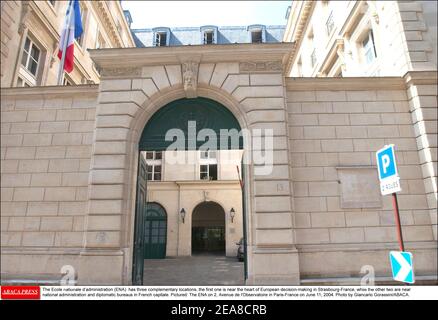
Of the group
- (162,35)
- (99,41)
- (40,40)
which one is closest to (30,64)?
(40,40)

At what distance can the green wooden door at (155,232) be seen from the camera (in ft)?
67.6

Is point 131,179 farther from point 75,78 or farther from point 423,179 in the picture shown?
point 75,78

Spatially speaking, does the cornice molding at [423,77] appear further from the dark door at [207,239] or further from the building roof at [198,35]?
the building roof at [198,35]

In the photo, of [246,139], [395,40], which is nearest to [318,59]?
[395,40]

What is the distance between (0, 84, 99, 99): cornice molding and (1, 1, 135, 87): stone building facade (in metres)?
2.26

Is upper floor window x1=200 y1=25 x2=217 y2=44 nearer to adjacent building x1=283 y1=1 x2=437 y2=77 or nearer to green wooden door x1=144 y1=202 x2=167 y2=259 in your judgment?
adjacent building x1=283 y1=1 x2=437 y2=77

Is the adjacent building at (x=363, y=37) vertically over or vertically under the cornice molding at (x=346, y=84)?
over

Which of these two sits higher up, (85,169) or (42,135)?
(42,135)

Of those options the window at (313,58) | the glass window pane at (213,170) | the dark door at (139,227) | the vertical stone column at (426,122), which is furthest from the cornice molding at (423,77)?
the glass window pane at (213,170)

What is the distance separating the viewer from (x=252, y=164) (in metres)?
7.85

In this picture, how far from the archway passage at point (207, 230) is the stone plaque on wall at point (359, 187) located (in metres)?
17.7

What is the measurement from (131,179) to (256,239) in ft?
12.2

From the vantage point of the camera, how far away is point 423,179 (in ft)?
26.9

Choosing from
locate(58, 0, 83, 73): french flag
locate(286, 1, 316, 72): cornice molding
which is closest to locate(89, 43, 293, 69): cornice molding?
locate(58, 0, 83, 73): french flag
